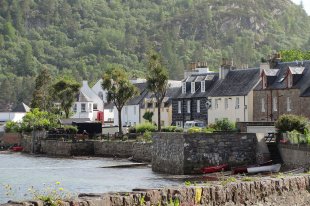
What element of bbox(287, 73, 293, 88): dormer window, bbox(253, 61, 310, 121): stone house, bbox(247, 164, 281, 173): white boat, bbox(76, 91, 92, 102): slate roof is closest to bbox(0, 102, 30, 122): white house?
bbox(76, 91, 92, 102): slate roof

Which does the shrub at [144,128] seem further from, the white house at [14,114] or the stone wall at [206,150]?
the white house at [14,114]

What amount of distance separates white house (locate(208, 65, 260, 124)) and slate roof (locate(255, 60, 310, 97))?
2.44 meters

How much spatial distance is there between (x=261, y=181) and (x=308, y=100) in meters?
49.5

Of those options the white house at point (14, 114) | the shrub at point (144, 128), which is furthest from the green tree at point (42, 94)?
the shrub at point (144, 128)

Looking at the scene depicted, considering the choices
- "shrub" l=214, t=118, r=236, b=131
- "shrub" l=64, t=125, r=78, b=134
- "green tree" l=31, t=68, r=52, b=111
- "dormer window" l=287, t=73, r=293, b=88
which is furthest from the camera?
"green tree" l=31, t=68, r=52, b=111

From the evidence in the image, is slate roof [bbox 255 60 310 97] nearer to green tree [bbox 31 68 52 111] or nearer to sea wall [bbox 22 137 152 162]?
sea wall [bbox 22 137 152 162]

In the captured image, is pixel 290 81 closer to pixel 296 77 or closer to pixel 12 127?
pixel 296 77

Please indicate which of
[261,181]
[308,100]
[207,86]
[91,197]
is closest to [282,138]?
[308,100]

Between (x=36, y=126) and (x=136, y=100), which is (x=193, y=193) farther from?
(x=136, y=100)

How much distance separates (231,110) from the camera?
83.4 m

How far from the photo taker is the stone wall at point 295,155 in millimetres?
43934

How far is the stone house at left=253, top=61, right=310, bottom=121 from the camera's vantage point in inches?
2773

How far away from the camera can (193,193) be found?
18.2 meters

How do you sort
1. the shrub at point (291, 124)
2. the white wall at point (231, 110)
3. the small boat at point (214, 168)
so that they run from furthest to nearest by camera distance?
1. the white wall at point (231, 110)
2. the shrub at point (291, 124)
3. the small boat at point (214, 168)
